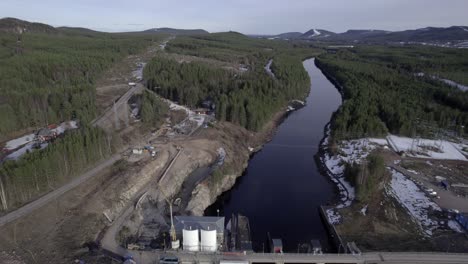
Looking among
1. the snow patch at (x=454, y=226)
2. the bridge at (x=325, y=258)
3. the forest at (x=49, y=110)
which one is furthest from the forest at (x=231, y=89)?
the bridge at (x=325, y=258)

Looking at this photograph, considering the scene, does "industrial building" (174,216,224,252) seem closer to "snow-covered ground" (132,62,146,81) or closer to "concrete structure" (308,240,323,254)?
"concrete structure" (308,240,323,254)

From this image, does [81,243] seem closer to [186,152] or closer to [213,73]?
[186,152]

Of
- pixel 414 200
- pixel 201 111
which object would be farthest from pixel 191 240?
pixel 201 111

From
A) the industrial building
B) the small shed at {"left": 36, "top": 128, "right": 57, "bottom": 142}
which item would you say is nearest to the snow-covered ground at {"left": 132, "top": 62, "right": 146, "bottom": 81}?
the small shed at {"left": 36, "top": 128, "right": 57, "bottom": 142}

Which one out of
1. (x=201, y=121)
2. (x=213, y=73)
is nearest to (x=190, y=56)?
(x=213, y=73)

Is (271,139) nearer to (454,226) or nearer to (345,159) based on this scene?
(345,159)
